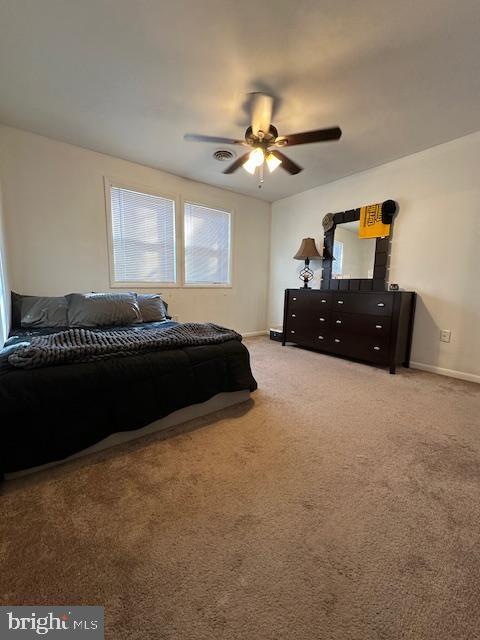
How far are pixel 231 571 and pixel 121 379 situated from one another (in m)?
1.06

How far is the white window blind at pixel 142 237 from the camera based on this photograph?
3.42 meters

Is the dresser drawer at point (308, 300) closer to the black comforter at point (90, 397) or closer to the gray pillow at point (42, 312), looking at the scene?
the black comforter at point (90, 397)

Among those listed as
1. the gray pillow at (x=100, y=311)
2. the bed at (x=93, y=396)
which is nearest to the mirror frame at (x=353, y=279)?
the bed at (x=93, y=396)

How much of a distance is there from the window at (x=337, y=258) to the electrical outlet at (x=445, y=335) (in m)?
1.46

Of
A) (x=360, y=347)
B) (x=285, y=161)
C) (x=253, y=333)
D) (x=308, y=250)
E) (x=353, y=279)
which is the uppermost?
(x=285, y=161)

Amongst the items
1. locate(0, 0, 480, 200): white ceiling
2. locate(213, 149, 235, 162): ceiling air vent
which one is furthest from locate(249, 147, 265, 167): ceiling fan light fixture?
locate(213, 149, 235, 162): ceiling air vent

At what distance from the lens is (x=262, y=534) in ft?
3.54

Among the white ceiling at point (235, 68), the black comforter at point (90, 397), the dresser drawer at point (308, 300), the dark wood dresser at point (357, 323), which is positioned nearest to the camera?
the black comforter at point (90, 397)

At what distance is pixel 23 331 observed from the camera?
7.85 feet

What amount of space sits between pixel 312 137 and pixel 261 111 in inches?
17.2

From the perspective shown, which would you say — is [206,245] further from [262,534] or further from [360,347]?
[262,534]

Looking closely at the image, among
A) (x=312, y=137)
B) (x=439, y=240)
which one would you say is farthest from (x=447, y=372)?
(x=312, y=137)

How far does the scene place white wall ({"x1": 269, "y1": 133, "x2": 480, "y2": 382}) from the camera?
2.79 metres

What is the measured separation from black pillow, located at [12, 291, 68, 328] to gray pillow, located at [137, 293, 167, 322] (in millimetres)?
717
